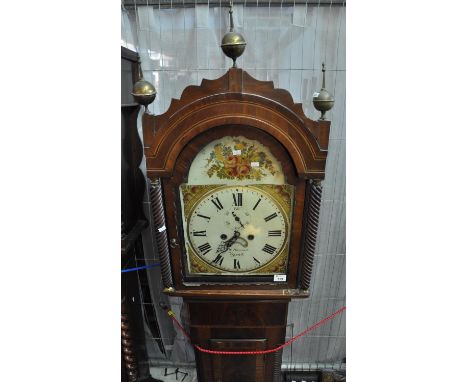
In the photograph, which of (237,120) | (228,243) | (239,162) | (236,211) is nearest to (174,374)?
(228,243)

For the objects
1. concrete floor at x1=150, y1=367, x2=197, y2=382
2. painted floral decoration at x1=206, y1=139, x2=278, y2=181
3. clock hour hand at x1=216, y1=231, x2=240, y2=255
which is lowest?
concrete floor at x1=150, y1=367, x2=197, y2=382

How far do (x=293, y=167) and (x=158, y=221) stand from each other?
0.43m

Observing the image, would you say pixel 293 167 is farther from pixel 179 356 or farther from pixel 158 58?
pixel 179 356

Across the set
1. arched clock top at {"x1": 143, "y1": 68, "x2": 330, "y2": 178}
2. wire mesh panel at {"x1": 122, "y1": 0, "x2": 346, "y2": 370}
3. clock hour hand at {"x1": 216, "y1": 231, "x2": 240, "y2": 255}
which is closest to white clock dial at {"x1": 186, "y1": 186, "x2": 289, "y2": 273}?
clock hour hand at {"x1": 216, "y1": 231, "x2": 240, "y2": 255}

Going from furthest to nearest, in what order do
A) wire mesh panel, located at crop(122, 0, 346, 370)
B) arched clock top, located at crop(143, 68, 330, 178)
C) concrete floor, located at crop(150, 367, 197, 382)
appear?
concrete floor, located at crop(150, 367, 197, 382) < wire mesh panel, located at crop(122, 0, 346, 370) < arched clock top, located at crop(143, 68, 330, 178)

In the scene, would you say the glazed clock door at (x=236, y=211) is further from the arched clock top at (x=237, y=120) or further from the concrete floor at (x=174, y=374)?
the concrete floor at (x=174, y=374)

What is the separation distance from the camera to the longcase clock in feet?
3.40

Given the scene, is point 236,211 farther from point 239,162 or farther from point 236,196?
point 239,162

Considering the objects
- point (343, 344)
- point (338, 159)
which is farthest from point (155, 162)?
point (343, 344)

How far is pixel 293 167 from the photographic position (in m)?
1.09

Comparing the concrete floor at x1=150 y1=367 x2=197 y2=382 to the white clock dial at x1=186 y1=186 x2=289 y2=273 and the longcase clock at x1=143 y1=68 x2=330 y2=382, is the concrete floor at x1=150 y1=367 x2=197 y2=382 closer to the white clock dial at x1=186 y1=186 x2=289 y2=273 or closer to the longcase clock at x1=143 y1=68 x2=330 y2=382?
the longcase clock at x1=143 y1=68 x2=330 y2=382

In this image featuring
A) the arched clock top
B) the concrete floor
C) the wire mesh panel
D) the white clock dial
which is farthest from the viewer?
the concrete floor

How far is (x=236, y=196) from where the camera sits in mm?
1131

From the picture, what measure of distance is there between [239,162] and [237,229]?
0.71ft
